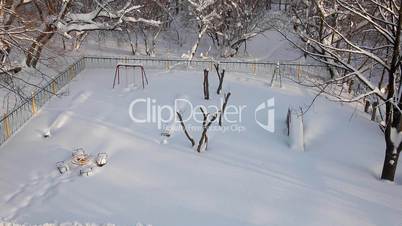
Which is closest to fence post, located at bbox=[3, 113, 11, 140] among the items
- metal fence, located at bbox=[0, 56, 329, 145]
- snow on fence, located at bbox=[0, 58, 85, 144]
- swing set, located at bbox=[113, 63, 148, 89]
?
snow on fence, located at bbox=[0, 58, 85, 144]

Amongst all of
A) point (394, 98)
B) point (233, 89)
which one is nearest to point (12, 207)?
point (394, 98)

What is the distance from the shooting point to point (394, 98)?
8.77m

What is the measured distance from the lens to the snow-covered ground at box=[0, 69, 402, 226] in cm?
796

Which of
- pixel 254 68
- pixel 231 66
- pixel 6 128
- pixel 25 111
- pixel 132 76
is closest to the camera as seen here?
pixel 6 128

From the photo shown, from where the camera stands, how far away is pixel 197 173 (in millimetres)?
9688

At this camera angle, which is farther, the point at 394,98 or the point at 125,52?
the point at 125,52

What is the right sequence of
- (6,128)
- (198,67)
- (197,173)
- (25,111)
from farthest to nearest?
(198,67) < (25,111) < (6,128) < (197,173)

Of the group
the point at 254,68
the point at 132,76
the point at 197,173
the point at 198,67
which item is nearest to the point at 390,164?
the point at 197,173

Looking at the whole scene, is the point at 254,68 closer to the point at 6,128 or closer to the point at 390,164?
the point at 390,164

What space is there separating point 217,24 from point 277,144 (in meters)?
14.5

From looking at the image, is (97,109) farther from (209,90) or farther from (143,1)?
(143,1)

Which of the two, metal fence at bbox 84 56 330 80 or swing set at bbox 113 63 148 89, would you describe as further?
metal fence at bbox 84 56 330 80

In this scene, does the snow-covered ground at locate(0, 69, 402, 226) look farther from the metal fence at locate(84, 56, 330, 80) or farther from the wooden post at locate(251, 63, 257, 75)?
the metal fence at locate(84, 56, 330, 80)

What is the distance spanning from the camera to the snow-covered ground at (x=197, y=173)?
314 inches
